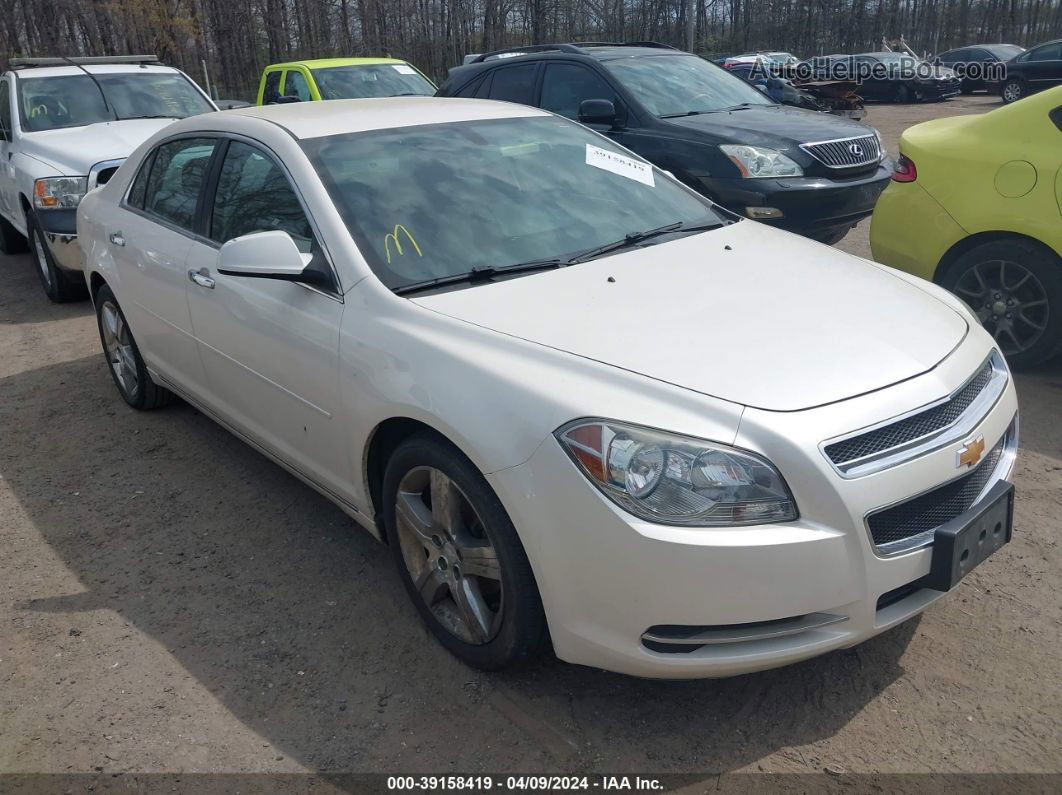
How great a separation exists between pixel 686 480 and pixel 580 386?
39cm

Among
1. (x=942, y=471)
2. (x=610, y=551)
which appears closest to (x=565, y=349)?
(x=610, y=551)

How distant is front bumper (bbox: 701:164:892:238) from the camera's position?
21.5ft

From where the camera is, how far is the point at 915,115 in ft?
72.1

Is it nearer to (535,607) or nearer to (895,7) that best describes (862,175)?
(535,607)

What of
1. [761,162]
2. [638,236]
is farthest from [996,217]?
[638,236]

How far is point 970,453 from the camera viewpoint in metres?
2.55

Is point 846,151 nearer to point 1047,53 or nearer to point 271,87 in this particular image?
point 271,87

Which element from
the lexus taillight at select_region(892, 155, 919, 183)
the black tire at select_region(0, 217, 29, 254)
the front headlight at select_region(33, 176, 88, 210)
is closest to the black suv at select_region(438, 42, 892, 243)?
the lexus taillight at select_region(892, 155, 919, 183)

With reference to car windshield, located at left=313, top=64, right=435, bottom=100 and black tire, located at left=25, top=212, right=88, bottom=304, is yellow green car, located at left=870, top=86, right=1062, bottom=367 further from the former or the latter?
car windshield, located at left=313, top=64, right=435, bottom=100

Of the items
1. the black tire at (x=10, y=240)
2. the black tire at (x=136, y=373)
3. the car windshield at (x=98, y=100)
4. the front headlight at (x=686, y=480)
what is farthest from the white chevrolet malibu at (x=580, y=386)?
the black tire at (x=10, y=240)

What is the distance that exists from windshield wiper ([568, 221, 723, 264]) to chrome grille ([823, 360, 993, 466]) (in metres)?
1.30

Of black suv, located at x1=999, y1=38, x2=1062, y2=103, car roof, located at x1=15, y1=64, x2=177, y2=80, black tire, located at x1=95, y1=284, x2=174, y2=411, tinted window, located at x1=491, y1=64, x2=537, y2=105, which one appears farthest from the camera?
black suv, located at x1=999, y1=38, x2=1062, y2=103

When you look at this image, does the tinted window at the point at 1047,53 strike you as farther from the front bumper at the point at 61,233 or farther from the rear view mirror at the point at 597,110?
the front bumper at the point at 61,233

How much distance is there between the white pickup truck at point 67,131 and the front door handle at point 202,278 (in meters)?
4.12
